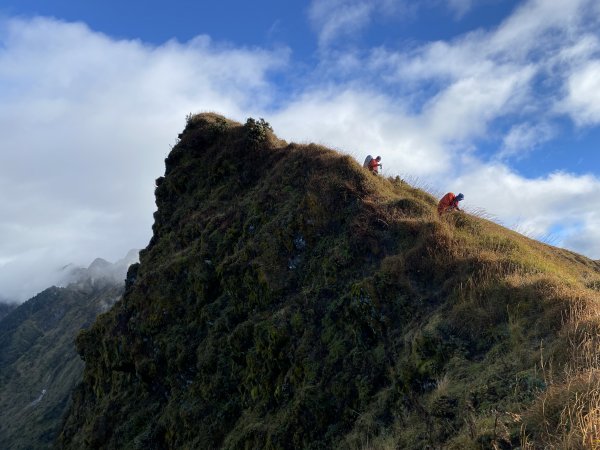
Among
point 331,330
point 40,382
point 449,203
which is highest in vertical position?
point 449,203

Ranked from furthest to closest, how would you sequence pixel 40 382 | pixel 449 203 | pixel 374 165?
pixel 40 382, pixel 374 165, pixel 449 203

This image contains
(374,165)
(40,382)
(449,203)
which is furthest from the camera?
(40,382)

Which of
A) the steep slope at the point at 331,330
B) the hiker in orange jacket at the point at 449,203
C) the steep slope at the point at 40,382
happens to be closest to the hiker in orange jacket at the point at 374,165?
the steep slope at the point at 331,330

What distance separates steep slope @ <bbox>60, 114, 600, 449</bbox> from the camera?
7496 mm

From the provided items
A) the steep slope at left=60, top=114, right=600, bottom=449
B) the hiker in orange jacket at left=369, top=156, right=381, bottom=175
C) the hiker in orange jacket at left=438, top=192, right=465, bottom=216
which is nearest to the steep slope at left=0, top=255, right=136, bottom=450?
the steep slope at left=60, top=114, right=600, bottom=449

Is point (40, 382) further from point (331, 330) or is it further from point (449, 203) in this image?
point (449, 203)

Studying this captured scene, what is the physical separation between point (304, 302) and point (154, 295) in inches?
283

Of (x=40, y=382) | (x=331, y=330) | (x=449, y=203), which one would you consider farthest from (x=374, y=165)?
(x=40, y=382)

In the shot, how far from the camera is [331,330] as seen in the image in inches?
468

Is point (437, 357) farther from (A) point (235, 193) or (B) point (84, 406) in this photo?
(B) point (84, 406)

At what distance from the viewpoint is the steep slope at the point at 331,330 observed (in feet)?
24.6

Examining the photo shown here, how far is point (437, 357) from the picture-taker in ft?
29.9

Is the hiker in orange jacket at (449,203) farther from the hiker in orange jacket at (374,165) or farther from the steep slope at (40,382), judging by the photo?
the steep slope at (40,382)

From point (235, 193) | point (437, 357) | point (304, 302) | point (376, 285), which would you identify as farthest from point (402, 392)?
point (235, 193)
